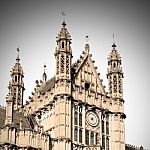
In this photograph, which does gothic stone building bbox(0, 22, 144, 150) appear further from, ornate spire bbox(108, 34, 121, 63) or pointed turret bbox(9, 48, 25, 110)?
pointed turret bbox(9, 48, 25, 110)

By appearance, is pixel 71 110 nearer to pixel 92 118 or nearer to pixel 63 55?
pixel 92 118

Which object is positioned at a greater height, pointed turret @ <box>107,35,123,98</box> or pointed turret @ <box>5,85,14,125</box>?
pointed turret @ <box>107,35,123,98</box>

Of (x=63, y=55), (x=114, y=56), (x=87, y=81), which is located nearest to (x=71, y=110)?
(x=87, y=81)

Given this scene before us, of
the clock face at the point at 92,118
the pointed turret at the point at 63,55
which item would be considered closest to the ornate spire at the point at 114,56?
the pointed turret at the point at 63,55

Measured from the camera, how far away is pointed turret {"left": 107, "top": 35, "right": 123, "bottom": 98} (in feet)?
234

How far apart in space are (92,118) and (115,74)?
7538 mm

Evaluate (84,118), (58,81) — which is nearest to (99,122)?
(84,118)

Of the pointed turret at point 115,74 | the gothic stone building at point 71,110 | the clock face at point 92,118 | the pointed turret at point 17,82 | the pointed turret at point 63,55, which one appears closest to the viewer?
the gothic stone building at point 71,110

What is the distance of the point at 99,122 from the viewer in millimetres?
68062

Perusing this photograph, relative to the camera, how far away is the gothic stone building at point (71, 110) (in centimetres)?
6259

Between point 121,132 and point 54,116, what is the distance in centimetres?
919

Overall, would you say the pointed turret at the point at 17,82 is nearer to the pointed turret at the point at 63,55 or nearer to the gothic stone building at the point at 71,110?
the gothic stone building at the point at 71,110

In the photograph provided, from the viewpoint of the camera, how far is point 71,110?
Answer: 65562 mm

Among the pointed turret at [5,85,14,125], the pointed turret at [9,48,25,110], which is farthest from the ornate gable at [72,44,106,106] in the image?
the pointed turret at [5,85,14,125]
